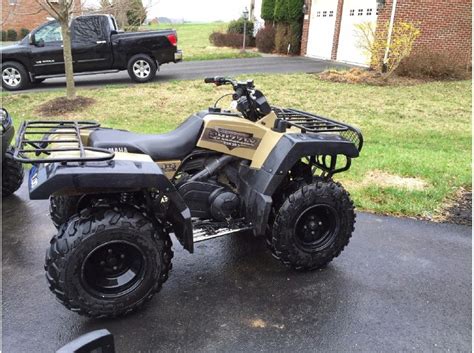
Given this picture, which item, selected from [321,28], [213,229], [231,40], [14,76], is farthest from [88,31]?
[231,40]

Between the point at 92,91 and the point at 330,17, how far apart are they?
35.6ft

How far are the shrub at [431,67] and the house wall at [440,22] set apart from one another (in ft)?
1.64

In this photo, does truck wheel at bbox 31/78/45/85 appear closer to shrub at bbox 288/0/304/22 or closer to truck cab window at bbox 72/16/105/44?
truck cab window at bbox 72/16/105/44

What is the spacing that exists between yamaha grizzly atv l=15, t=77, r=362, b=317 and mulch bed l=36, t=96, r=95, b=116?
249 inches

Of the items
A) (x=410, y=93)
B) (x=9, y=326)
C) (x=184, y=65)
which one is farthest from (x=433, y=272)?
(x=184, y=65)

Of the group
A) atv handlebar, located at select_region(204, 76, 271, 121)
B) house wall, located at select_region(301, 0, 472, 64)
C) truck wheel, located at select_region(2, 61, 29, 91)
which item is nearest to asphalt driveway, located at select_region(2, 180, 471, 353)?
atv handlebar, located at select_region(204, 76, 271, 121)

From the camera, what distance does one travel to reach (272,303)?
312 cm

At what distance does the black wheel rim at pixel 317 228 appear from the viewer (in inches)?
137

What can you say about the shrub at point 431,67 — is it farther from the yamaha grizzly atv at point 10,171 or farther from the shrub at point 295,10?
the yamaha grizzly atv at point 10,171

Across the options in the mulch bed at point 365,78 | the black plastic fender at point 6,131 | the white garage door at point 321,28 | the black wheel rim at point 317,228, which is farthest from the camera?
the white garage door at point 321,28

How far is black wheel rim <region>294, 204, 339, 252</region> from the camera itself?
3.49m

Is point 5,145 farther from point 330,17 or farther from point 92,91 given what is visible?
point 330,17

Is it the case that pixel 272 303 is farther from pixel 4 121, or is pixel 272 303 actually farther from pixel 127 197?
pixel 4 121

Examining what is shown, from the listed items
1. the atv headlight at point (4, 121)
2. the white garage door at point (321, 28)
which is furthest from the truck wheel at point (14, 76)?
the white garage door at point (321, 28)
